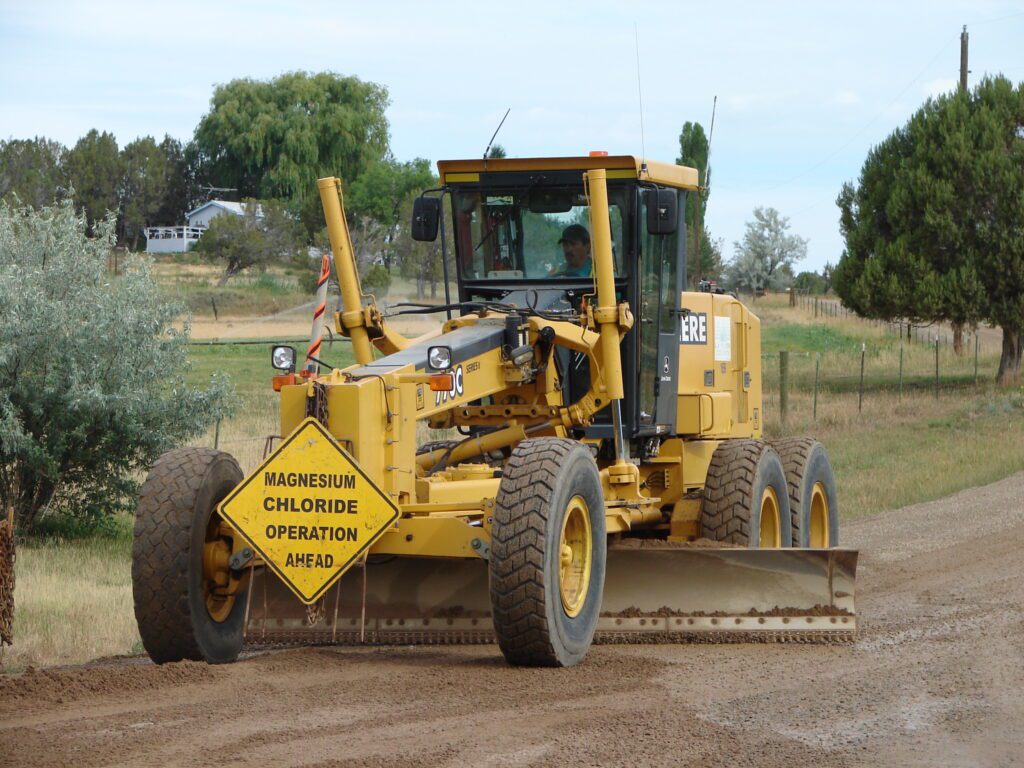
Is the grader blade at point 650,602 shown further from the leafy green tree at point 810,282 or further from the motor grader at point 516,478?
the leafy green tree at point 810,282

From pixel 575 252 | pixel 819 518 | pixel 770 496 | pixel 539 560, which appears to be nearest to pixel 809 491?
pixel 819 518

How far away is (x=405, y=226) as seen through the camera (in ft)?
196

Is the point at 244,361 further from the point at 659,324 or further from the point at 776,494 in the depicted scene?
the point at 659,324

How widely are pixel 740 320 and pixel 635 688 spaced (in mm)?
5586

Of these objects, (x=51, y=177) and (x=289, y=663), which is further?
(x=51, y=177)

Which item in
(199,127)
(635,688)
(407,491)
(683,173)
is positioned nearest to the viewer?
(635,688)

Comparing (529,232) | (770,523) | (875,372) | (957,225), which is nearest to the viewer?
(529,232)

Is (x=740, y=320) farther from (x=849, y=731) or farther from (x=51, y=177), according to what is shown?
(x=51, y=177)

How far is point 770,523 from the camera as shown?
11656 millimetres

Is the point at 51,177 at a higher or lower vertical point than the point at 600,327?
higher

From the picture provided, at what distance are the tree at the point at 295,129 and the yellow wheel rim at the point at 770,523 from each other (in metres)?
64.2

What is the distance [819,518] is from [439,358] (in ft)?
18.9

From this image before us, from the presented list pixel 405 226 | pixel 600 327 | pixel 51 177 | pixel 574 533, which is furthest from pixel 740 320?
pixel 51 177

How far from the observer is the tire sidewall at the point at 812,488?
1216 centimetres
